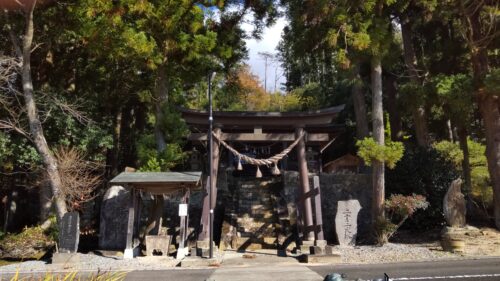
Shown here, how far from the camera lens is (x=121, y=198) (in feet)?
55.1

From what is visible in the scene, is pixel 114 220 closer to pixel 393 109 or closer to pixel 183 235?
pixel 183 235

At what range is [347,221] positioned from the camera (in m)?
15.5

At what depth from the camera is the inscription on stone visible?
13.2 m

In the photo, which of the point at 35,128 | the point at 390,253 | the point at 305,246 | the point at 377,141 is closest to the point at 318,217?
the point at 305,246

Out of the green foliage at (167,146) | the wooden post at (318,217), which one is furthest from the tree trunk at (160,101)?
the wooden post at (318,217)

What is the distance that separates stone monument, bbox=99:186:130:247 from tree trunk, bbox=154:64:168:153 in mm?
2568

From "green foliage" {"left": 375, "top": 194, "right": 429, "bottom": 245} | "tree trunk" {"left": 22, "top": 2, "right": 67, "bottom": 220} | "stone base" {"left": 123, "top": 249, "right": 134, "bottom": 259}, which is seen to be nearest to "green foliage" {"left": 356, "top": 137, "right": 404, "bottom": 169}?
"green foliage" {"left": 375, "top": 194, "right": 429, "bottom": 245}

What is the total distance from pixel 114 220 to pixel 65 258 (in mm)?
3507

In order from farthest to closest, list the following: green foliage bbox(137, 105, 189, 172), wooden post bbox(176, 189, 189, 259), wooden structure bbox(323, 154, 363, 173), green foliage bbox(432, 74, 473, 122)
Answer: wooden structure bbox(323, 154, 363, 173)
green foliage bbox(137, 105, 189, 172)
green foliage bbox(432, 74, 473, 122)
wooden post bbox(176, 189, 189, 259)

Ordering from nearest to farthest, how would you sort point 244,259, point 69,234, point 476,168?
point 244,259 < point 69,234 < point 476,168

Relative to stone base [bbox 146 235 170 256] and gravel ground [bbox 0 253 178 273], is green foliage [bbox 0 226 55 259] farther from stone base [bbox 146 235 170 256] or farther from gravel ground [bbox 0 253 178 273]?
stone base [bbox 146 235 170 256]

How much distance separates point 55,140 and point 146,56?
6.25 m

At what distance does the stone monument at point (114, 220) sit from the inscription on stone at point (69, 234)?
268 centimetres

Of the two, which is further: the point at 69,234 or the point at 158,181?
the point at 158,181
